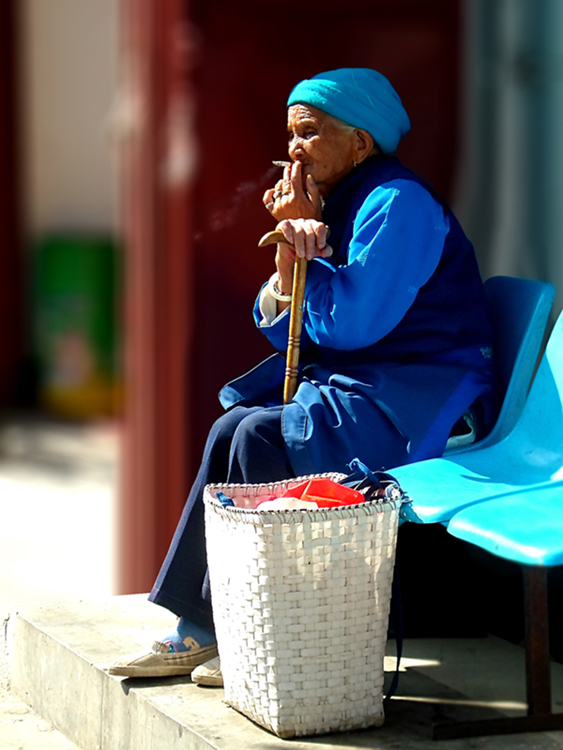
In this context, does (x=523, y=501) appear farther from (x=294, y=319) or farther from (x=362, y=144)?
(x=362, y=144)

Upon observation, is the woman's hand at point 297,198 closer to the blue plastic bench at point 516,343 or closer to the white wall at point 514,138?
the blue plastic bench at point 516,343

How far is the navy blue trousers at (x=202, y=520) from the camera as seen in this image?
279 cm

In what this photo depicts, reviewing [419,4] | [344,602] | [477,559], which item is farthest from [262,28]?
[344,602]

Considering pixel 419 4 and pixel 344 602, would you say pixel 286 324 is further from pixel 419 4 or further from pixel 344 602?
pixel 419 4

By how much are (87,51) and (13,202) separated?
158 cm

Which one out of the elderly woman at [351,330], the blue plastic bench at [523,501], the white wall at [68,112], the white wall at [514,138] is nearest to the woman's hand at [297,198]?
the elderly woman at [351,330]

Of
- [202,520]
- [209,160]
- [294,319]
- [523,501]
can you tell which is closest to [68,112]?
[209,160]

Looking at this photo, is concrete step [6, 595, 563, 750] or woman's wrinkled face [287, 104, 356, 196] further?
woman's wrinkled face [287, 104, 356, 196]

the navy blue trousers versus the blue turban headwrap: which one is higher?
the blue turban headwrap

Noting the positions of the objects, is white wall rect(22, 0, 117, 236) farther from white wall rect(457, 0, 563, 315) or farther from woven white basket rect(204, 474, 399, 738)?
woven white basket rect(204, 474, 399, 738)

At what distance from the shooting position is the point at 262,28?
184 inches

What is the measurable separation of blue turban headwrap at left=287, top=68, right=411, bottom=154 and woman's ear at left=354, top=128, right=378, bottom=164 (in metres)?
0.01

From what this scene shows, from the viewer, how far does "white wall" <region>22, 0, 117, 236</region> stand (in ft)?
37.6

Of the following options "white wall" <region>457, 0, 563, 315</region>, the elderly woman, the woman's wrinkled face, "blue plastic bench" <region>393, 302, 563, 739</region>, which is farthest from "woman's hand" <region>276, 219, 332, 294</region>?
"white wall" <region>457, 0, 563, 315</region>
